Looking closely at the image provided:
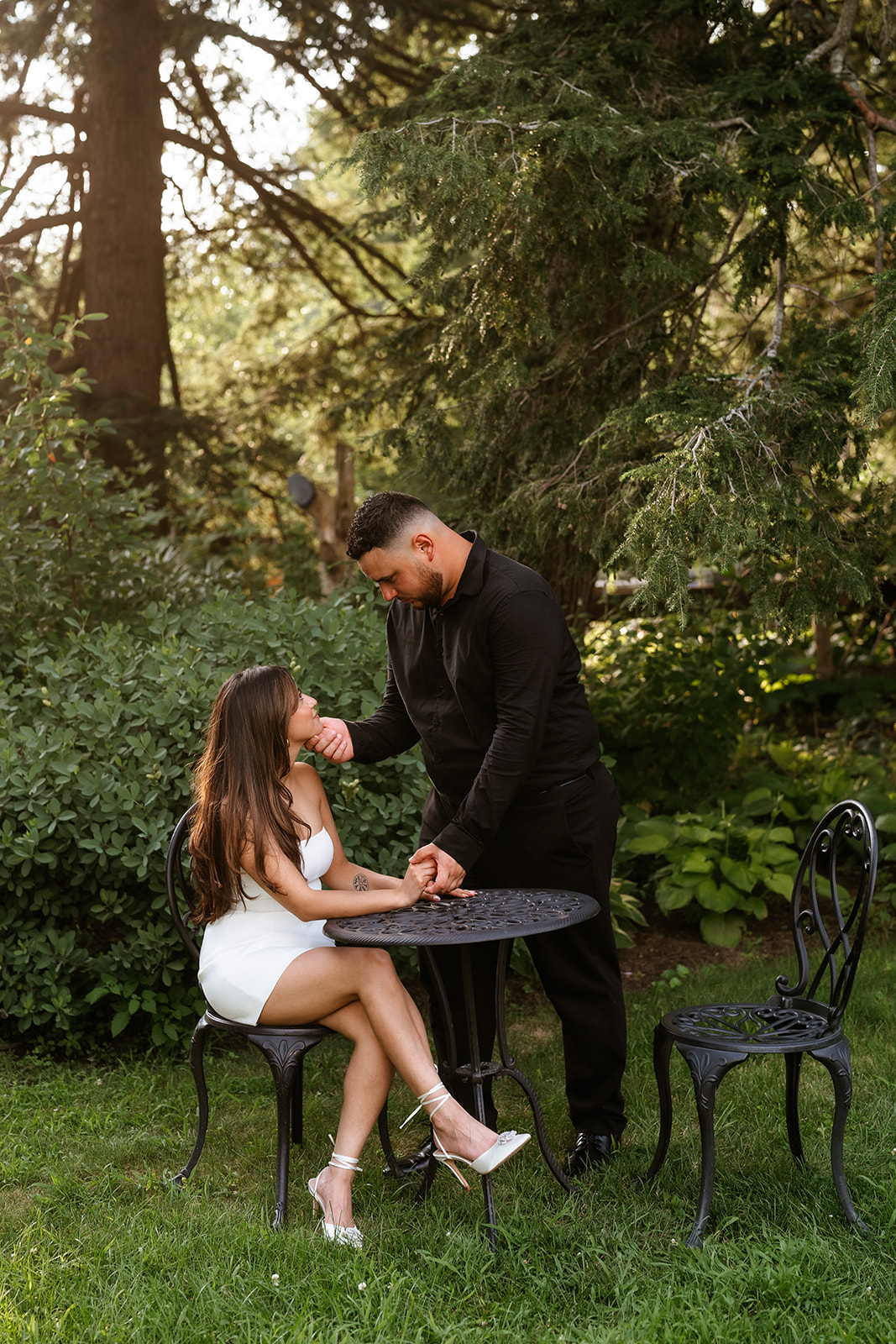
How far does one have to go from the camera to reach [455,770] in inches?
123

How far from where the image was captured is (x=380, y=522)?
9.36 ft

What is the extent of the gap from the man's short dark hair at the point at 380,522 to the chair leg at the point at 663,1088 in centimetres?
141

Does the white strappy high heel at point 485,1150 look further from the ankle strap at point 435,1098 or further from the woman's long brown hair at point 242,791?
the woman's long brown hair at point 242,791

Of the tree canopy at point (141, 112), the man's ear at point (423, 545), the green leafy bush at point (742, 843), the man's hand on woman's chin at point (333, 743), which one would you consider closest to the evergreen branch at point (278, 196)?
the tree canopy at point (141, 112)

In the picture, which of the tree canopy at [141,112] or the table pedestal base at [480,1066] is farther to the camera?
the tree canopy at [141,112]

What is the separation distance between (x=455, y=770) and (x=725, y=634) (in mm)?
3238

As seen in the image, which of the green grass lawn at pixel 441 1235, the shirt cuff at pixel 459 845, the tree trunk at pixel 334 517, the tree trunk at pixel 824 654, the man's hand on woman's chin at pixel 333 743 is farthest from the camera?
the tree trunk at pixel 824 654

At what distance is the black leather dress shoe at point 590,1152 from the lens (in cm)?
306

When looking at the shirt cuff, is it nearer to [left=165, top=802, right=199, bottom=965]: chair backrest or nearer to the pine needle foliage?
[left=165, top=802, right=199, bottom=965]: chair backrest

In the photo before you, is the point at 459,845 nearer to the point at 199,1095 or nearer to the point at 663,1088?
the point at 663,1088

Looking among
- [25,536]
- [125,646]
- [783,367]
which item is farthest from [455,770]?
[25,536]

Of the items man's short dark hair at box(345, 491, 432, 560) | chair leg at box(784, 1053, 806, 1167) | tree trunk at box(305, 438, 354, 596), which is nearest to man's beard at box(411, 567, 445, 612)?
man's short dark hair at box(345, 491, 432, 560)

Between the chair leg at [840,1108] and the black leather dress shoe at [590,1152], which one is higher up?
the chair leg at [840,1108]

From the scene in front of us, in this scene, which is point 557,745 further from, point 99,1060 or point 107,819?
point 99,1060
